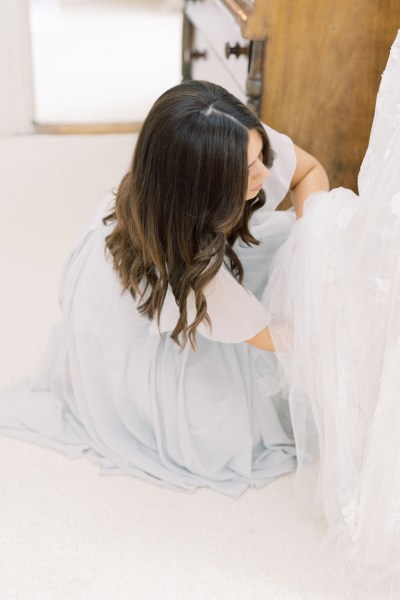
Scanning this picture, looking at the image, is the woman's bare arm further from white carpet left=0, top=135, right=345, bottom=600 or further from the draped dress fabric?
white carpet left=0, top=135, right=345, bottom=600

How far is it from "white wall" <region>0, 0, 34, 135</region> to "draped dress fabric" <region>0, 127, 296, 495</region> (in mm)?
1320

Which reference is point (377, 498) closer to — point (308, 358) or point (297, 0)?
point (308, 358)

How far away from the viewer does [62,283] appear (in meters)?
1.42

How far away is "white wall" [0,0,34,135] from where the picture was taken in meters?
2.45

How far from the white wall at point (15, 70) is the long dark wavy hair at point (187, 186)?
1522mm

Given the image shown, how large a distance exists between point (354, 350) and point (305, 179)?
42 cm

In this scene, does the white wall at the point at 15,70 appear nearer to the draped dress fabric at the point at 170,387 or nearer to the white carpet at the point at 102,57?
the white carpet at the point at 102,57

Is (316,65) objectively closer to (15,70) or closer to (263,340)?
(263,340)

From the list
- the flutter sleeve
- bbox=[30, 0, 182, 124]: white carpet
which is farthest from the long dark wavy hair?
bbox=[30, 0, 182, 124]: white carpet

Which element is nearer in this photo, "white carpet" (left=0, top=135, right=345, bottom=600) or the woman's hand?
"white carpet" (left=0, top=135, right=345, bottom=600)

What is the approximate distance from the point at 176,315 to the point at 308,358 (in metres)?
0.21

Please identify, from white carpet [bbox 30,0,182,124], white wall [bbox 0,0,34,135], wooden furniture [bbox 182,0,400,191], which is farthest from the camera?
white carpet [bbox 30,0,182,124]

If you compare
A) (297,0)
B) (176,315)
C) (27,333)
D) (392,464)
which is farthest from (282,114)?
(392,464)

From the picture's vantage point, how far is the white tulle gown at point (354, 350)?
985 mm
